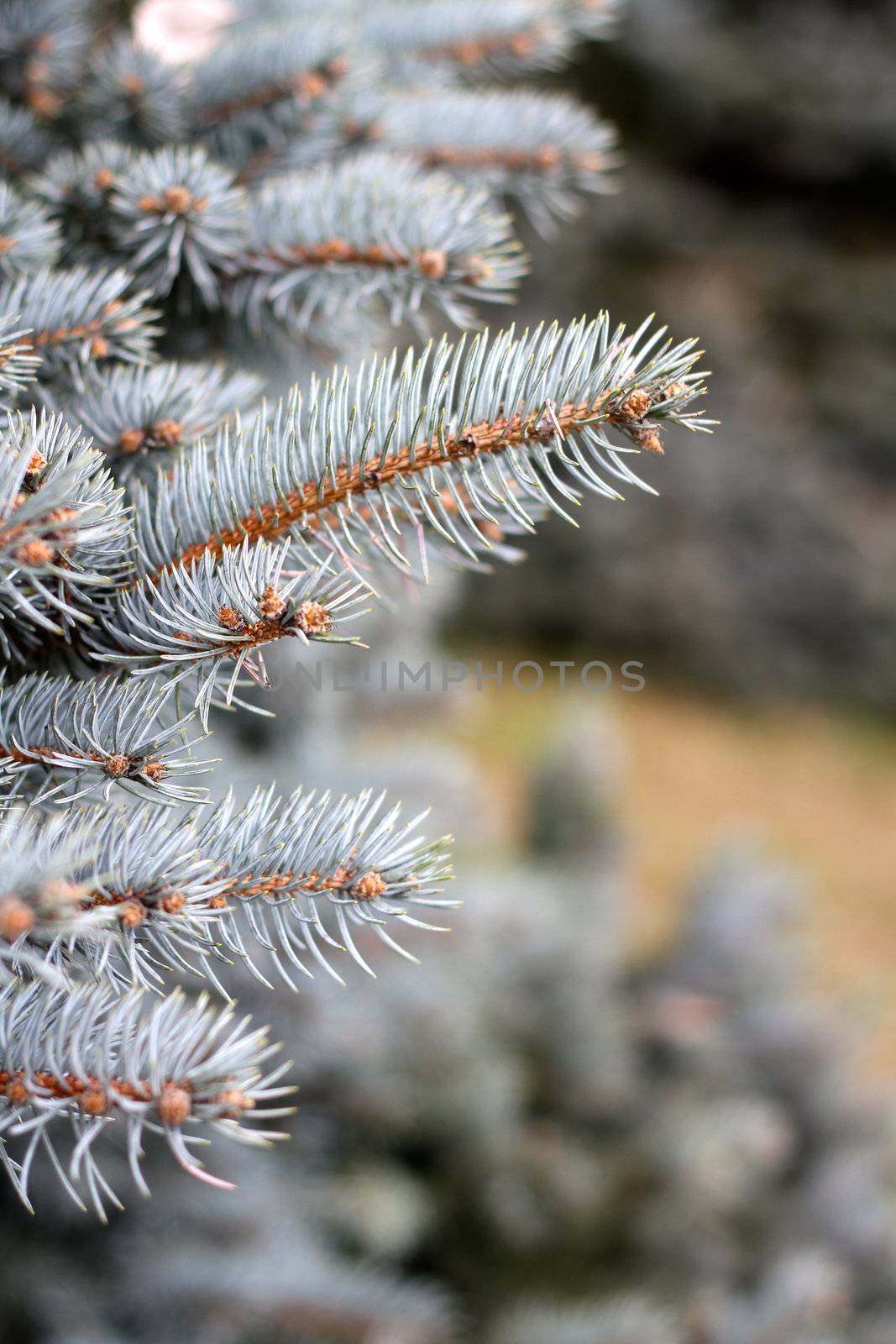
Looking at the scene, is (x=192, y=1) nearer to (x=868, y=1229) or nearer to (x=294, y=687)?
(x=294, y=687)

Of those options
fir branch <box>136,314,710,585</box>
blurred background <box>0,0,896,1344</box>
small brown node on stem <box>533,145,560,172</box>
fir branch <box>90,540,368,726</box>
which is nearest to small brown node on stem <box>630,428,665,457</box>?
fir branch <box>136,314,710,585</box>

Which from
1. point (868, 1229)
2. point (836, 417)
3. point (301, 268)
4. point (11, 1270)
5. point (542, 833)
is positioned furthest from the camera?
point (836, 417)

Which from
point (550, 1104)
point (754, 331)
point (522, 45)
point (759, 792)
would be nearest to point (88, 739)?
point (522, 45)

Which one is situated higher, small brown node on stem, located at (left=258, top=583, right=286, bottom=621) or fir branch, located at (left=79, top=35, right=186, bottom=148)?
fir branch, located at (left=79, top=35, right=186, bottom=148)

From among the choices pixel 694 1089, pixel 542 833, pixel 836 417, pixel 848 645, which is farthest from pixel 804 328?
pixel 694 1089

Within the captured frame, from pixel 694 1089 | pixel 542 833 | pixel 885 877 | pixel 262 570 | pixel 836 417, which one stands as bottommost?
pixel 262 570

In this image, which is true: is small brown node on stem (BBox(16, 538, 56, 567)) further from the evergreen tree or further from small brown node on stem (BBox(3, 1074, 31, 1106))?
small brown node on stem (BBox(3, 1074, 31, 1106))
